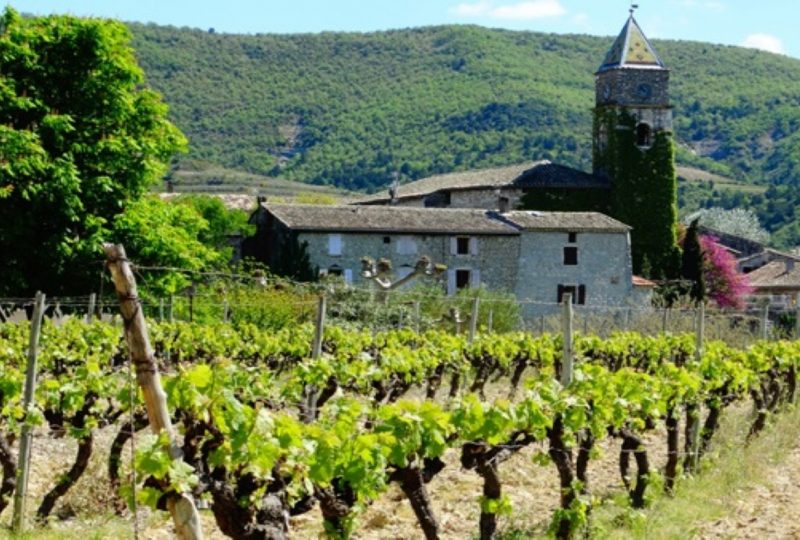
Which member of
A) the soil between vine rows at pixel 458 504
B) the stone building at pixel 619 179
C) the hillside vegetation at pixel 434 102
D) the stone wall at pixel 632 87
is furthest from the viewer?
the hillside vegetation at pixel 434 102

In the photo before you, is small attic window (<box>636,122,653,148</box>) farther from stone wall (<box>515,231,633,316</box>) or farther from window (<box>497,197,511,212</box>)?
stone wall (<box>515,231,633,316</box>)

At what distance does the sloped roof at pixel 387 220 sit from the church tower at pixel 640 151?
7863 millimetres

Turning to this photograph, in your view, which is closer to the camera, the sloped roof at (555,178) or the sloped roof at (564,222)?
the sloped roof at (564,222)

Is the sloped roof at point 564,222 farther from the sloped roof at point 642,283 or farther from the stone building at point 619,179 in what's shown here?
the stone building at point 619,179

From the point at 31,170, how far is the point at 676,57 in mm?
133399

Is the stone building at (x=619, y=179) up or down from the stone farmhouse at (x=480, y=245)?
up

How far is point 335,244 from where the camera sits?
142ft

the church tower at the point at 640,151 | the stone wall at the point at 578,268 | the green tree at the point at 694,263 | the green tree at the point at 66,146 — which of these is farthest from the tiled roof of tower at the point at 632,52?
the green tree at the point at 66,146

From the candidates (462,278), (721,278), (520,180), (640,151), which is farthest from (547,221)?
(721,278)

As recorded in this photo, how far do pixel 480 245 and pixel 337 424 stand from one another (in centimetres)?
3787

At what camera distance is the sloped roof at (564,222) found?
1813 inches

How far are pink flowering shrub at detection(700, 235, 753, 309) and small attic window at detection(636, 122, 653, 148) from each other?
4.81 metres

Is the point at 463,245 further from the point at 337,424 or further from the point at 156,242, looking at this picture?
the point at 337,424

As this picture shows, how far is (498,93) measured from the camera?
130 m
